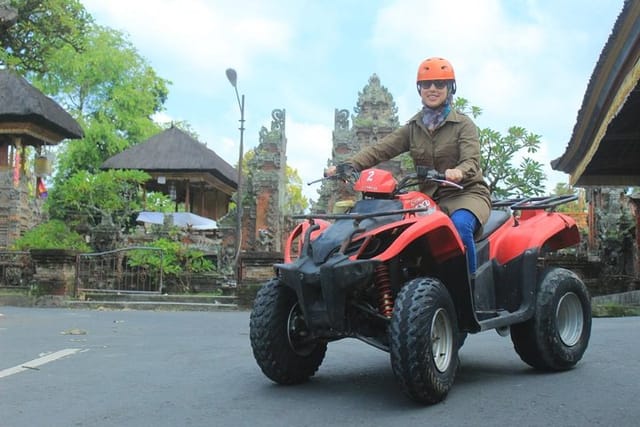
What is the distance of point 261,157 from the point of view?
27.7 m

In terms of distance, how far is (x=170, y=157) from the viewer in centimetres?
3478

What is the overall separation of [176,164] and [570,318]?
3032 cm

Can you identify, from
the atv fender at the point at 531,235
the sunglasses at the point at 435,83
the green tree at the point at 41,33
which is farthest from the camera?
the green tree at the point at 41,33

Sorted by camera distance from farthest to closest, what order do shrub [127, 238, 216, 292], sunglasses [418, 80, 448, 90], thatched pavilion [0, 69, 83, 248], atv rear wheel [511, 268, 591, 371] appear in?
→ thatched pavilion [0, 69, 83, 248], shrub [127, 238, 216, 292], atv rear wheel [511, 268, 591, 371], sunglasses [418, 80, 448, 90]

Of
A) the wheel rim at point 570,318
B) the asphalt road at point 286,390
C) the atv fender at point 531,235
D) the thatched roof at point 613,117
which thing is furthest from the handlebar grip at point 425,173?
the thatched roof at point 613,117

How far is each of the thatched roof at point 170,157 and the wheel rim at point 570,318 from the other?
29.7 m

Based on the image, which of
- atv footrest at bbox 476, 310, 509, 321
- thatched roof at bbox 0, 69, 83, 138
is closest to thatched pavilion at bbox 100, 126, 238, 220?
thatched roof at bbox 0, 69, 83, 138

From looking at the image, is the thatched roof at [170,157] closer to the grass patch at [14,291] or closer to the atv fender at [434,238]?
the grass patch at [14,291]

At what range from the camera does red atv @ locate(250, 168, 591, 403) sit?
400 centimetres

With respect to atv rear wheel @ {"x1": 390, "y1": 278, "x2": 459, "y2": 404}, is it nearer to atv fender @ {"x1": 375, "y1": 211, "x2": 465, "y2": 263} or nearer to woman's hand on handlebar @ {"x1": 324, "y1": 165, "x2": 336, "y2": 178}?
atv fender @ {"x1": 375, "y1": 211, "x2": 465, "y2": 263}

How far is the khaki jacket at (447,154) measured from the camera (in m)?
4.87

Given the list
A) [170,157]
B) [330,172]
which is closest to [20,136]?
[170,157]

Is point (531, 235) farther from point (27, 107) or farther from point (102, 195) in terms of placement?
point (27, 107)

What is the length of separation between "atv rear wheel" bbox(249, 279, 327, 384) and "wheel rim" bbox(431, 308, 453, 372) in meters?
0.89
